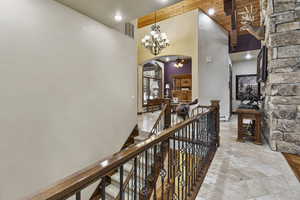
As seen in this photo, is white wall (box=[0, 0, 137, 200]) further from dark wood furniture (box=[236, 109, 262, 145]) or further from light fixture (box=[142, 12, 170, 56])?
dark wood furniture (box=[236, 109, 262, 145])

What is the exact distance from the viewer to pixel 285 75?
2.75 metres

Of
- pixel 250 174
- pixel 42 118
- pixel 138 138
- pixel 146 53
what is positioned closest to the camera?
pixel 250 174

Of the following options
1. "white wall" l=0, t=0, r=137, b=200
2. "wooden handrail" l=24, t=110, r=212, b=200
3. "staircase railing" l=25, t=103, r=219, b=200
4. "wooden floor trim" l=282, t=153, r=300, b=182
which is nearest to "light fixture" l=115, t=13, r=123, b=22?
"white wall" l=0, t=0, r=137, b=200

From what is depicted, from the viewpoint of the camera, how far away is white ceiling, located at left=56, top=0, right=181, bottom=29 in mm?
2518

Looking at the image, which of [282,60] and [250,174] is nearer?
[250,174]

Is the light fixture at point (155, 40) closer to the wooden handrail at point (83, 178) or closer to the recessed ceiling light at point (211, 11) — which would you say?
the recessed ceiling light at point (211, 11)

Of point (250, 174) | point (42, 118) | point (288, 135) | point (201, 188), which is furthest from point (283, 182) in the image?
point (42, 118)

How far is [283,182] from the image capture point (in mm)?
1891

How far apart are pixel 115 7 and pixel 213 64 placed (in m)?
4.45

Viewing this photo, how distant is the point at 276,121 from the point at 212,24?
15.3ft

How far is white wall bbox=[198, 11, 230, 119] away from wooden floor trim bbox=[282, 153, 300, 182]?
3004 millimetres

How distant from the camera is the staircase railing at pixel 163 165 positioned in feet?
2.06

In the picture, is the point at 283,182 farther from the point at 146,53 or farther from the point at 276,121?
the point at 146,53

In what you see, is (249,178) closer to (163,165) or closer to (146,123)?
(163,165)
